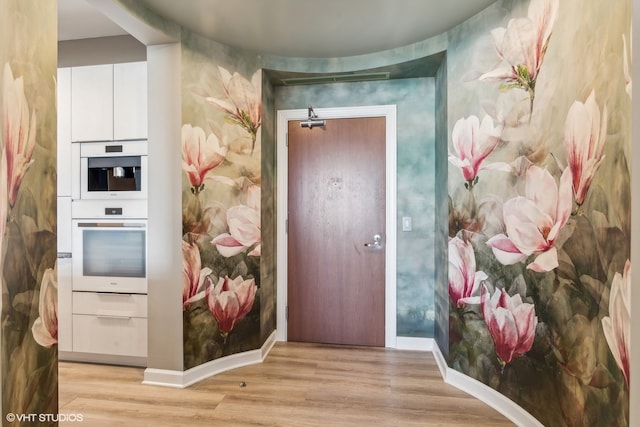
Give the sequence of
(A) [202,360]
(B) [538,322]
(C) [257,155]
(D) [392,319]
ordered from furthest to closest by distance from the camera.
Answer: (D) [392,319] → (C) [257,155] → (A) [202,360] → (B) [538,322]

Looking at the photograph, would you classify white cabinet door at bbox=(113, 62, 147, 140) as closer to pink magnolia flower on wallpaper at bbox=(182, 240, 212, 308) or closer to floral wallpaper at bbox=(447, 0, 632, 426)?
pink magnolia flower on wallpaper at bbox=(182, 240, 212, 308)

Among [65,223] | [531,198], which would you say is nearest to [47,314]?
[65,223]

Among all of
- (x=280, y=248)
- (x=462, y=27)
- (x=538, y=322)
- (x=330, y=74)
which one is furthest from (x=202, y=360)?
(x=462, y=27)

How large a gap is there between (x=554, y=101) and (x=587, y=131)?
32cm

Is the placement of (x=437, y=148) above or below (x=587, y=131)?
above

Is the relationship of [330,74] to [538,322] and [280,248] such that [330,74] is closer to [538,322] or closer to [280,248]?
[280,248]

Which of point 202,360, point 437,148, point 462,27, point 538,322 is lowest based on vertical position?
point 202,360

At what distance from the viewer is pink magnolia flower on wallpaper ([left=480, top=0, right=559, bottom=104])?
5.78ft

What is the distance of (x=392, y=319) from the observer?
3074 mm

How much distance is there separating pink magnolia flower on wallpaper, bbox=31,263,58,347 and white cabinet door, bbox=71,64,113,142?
5.04 ft

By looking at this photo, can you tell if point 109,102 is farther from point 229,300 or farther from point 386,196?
point 386,196

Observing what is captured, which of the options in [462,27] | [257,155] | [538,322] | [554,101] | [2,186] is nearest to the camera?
[2,186]

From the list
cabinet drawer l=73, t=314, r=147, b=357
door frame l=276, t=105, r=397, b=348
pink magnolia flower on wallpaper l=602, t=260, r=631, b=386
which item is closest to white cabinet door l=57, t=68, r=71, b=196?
cabinet drawer l=73, t=314, r=147, b=357

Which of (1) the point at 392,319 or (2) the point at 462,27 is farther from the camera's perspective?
(1) the point at 392,319
